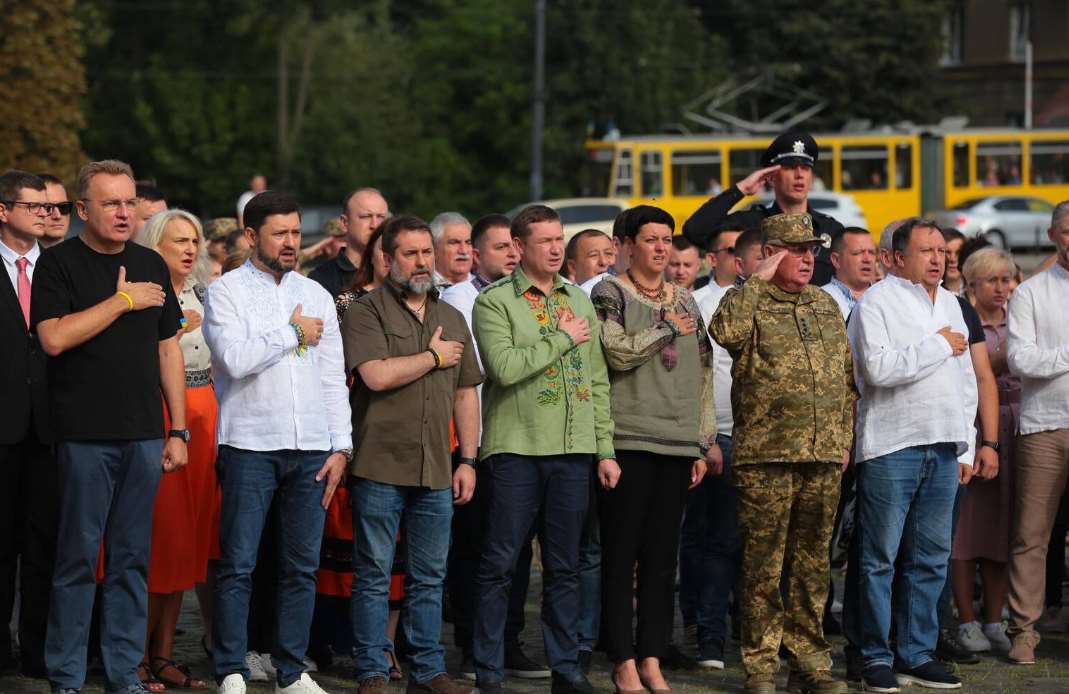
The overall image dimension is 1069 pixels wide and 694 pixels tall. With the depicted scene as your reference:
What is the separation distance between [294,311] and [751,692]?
8.57ft

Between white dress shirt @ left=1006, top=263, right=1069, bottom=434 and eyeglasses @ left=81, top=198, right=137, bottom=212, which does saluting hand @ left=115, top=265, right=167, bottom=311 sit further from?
white dress shirt @ left=1006, top=263, right=1069, bottom=434

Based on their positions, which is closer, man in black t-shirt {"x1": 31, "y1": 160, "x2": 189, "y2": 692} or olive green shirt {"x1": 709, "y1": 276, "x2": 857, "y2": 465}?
man in black t-shirt {"x1": 31, "y1": 160, "x2": 189, "y2": 692}

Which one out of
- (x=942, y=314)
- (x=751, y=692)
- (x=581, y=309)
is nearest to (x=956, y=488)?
(x=942, y=314)

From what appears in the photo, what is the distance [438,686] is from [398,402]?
4.04 feet

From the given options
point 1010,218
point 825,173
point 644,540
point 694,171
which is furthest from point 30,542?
point 825,173

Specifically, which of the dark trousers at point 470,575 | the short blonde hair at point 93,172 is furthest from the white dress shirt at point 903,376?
the short blonde hair at point 93,172

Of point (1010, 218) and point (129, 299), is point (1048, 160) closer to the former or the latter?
point (1010, 218)

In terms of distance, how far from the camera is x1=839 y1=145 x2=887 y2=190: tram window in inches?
1663

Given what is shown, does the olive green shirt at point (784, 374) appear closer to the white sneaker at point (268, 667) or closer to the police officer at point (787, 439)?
the police officer at point (787, 439)

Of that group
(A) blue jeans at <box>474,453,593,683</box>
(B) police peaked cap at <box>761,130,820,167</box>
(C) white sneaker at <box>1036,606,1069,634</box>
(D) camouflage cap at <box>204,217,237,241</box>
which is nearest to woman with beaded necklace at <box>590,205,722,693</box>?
(A) blue jeans at <box>474,453,593,683</box>

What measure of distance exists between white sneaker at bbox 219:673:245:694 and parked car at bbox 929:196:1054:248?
34018 millimetres

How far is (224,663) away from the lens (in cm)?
775

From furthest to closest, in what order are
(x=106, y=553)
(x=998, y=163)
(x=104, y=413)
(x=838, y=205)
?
(x=998, y=163)
(x=838, y=205)
(x=106, y=553)
(x=104, y=413)

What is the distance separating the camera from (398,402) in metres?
7.79
